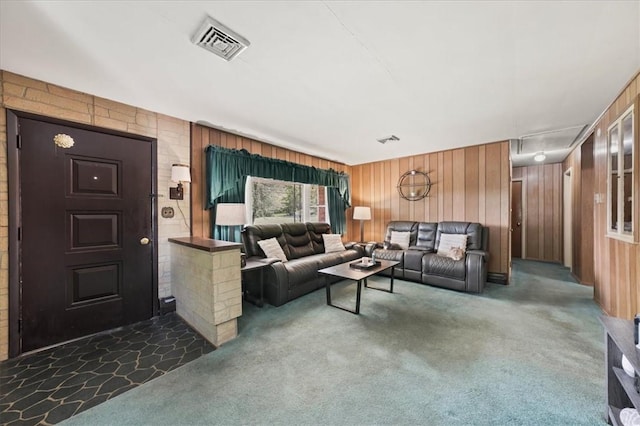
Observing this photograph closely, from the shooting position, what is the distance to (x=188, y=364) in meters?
1.96

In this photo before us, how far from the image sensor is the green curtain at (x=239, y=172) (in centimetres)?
334

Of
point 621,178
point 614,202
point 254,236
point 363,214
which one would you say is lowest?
point 254,236

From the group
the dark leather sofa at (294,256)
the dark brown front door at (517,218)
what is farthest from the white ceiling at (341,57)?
the dark brown front door at (517,218)

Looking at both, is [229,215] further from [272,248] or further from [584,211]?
[584,211]

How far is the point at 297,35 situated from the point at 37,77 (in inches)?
93.8

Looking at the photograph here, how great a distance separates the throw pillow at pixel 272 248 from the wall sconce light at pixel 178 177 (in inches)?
48.6

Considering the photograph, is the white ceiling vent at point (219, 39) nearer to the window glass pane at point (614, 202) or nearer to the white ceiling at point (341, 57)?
the white ceiling at point (341, 57)

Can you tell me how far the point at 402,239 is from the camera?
4816mm

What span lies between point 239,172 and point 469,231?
3929mm

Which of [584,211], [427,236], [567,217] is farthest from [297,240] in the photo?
[567,217]

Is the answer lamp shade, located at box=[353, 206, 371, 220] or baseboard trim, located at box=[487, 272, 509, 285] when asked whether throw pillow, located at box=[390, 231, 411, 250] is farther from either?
baseboard trim, located at box=[487, 272, 509, 285]

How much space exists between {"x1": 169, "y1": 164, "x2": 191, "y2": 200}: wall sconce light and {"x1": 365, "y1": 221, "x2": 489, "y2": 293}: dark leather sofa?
294cm

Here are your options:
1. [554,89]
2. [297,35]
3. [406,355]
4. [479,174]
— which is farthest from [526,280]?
[297,35]

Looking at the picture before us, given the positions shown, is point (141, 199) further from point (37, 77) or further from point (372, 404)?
point (372, 404)
